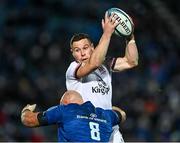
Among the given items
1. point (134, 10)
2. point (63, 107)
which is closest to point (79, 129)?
point (63, 107)

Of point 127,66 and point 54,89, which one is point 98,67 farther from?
point 54,89

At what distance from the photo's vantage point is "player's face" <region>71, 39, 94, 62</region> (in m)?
8.42

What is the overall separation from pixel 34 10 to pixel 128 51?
10.3 metres

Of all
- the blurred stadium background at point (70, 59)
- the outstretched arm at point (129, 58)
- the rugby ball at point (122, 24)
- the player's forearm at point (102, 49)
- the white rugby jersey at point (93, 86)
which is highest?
the blurred stadium background at point (70, 59)

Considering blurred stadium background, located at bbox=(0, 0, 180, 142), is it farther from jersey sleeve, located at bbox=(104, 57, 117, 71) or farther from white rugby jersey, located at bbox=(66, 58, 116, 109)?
white rugby jersey, located at bbox=(66, 58, 116, 109)

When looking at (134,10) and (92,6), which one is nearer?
(134,10)

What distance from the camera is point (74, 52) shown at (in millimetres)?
8492

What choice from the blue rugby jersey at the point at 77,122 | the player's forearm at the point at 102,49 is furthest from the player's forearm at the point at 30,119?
the player's forearm at the point at 102,49

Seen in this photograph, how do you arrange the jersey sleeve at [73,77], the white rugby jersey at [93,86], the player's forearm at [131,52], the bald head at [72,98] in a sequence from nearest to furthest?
the bald head at [72,98] → the jersey sleeve at [73,77] → the white rugby jersey at [93,86] → the player's forearm at [131,52]

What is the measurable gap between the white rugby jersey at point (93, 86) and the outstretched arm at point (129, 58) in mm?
409

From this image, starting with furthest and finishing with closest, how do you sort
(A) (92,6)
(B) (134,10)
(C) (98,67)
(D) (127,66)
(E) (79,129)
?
(A) (92,6), (B) (134,10), (D) (127,66), (C) (98,67), (E) (79,129)

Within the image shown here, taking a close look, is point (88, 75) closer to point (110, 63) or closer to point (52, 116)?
point (110, 63)

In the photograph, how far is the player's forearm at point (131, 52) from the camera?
28.8ft

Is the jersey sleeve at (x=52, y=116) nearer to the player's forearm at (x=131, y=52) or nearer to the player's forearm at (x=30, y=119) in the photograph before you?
the player's forearm at (x=30, y=119)
